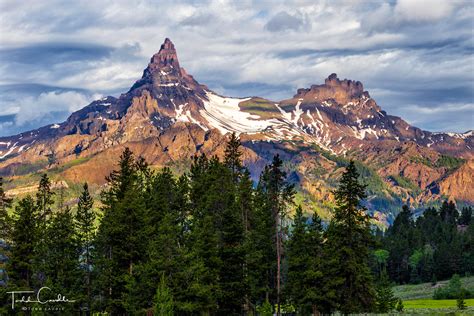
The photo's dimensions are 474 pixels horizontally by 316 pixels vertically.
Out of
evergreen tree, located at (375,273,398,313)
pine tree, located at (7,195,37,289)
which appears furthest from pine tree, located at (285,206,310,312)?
pine tree, located at (7,195,37,289)

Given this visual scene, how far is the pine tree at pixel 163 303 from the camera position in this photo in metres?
65.5

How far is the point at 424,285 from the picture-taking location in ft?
590

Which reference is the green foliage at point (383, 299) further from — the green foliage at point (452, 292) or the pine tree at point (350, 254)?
the green foliage at point (452, 292)

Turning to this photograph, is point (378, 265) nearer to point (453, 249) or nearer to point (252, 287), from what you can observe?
point (453, 249)

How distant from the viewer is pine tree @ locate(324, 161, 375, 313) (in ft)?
249

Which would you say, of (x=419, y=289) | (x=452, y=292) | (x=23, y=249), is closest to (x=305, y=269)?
(x=23, y=249)

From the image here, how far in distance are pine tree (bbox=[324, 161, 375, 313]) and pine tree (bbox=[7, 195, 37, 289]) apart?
37.4 m

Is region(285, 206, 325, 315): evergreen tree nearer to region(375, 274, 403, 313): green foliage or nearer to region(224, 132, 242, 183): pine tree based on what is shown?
region(224, 132, 242, 183): pine tree

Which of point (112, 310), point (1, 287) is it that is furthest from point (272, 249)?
point (1, 287)

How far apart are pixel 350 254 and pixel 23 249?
40649 millimetres

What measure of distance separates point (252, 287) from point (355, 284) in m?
14.7

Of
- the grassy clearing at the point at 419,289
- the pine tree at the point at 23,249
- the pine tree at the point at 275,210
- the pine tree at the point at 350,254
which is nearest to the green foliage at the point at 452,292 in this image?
the grassy clearing at the point at 419,289

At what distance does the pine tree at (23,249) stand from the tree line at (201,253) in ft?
0.42

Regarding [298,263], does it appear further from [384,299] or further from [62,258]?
[384,299]
